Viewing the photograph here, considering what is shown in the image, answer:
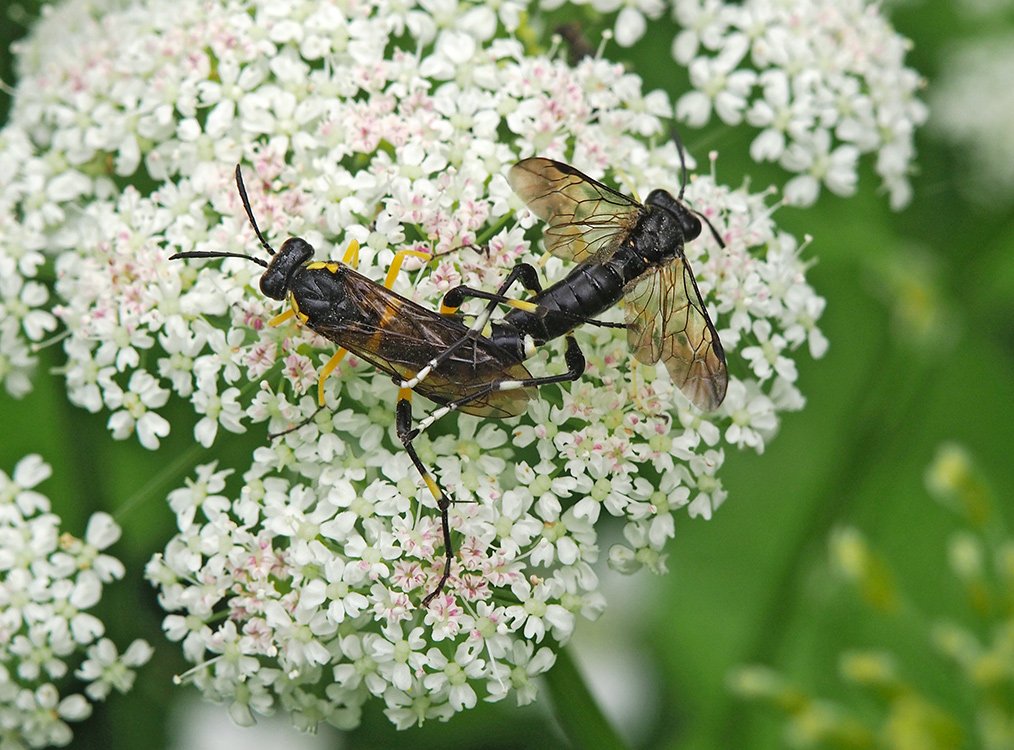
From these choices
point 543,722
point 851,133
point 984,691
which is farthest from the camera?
point 543,722

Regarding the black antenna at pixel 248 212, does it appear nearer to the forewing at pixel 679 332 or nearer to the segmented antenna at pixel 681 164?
the forewing at pixel 679 332

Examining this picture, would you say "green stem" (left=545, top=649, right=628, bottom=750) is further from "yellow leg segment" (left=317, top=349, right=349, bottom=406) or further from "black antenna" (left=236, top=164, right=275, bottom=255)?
"black antenna" (left=236, top=164, right=275, bottom=255)

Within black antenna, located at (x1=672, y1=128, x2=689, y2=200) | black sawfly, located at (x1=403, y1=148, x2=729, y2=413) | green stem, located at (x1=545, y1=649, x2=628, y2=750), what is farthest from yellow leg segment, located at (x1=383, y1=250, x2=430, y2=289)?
green stem, located at (x1=545, y1=649, x2=628, y2=750)

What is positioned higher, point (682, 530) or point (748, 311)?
point (748, 311)

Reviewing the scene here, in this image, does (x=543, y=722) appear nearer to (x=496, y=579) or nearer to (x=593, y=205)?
(x=496, y=579)

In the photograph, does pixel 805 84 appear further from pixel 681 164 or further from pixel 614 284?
pixel 614 284

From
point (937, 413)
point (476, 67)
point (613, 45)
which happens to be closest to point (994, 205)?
point (937, 413)

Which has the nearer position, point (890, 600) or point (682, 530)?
point (890, 600)

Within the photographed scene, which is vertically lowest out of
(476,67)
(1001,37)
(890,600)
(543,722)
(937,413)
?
(543,722)
